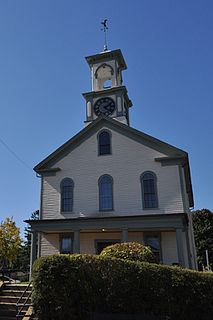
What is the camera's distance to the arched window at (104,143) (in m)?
19.9

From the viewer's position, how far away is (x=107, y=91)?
2397cm

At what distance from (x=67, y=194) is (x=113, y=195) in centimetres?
303

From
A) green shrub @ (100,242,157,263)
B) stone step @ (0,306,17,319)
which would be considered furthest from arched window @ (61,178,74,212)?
stone step @ (0,306,17,319)

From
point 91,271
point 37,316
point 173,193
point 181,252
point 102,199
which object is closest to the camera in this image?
point 37,316

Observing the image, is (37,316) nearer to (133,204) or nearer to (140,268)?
(140,268)

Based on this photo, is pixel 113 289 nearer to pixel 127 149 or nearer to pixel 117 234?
pixel 117 234

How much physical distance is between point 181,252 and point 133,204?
3.85 m

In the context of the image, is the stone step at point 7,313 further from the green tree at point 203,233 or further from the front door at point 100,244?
the green tree at point 203,233

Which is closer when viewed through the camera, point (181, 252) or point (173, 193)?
point (181, 252)

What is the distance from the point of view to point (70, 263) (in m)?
8.37

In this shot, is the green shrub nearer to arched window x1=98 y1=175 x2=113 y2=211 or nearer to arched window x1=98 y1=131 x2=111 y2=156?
arched window x1=98 y1=175 x2=113 y2=211

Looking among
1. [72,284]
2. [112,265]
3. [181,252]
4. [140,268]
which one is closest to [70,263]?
[72,284]

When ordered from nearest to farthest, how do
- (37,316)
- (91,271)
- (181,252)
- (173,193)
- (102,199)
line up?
(37,316), (91,271), (181,252), (173,193), (102,199)

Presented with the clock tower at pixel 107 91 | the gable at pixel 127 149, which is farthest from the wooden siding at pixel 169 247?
the clock tower at pixel 107 91
